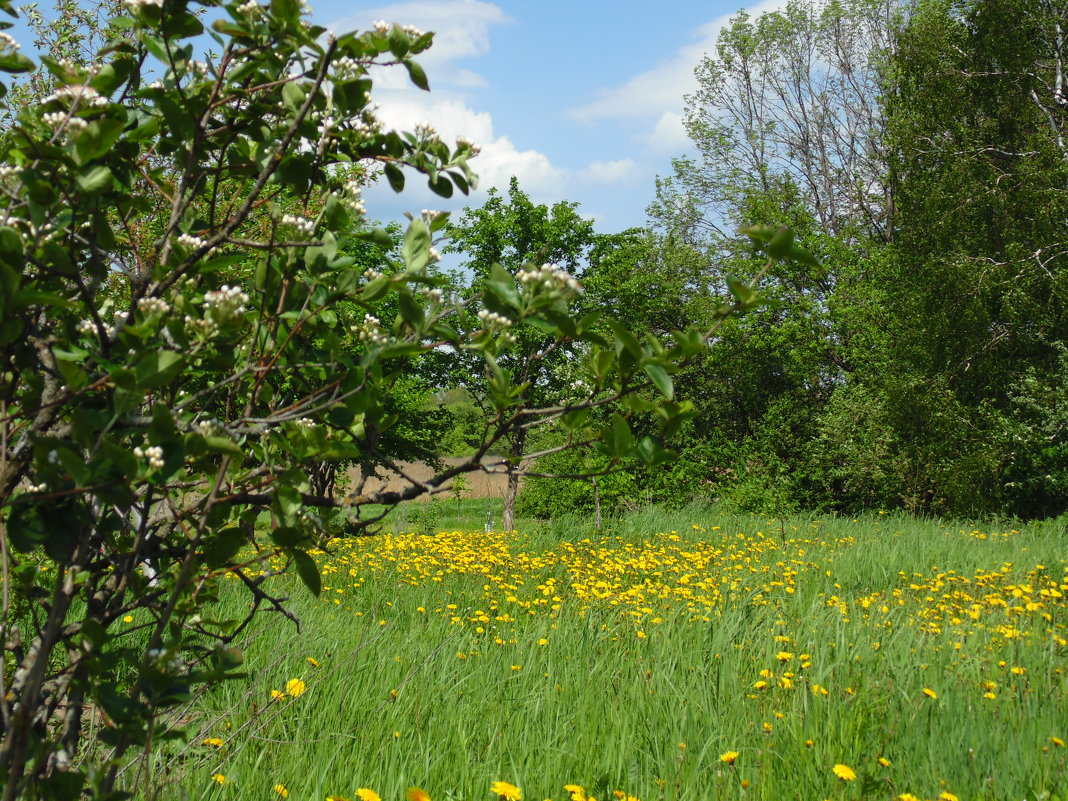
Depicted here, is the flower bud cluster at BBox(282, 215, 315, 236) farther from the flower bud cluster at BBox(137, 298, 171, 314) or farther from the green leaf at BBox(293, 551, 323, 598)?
the green leaf at BBox(293, 551, 323, 598)

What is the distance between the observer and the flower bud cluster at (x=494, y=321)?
1237 mm

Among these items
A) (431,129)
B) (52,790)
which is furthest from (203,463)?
(431,129)

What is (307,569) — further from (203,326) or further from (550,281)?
(550,281)

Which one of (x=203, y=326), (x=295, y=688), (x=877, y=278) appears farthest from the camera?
(x=877, y=278)

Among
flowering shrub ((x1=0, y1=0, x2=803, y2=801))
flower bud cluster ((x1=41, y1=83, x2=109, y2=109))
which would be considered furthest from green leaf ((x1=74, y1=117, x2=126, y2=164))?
flower bud cluster ((x1=41, y1=83, x2=109, y2=109))

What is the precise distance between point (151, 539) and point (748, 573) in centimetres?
471

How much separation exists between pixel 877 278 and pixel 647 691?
592 inches

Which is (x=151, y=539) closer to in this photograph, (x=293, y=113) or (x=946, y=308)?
(x=293, y=113)

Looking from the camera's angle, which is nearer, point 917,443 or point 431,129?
point 431,129

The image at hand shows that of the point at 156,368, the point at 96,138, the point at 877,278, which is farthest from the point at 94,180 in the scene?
the point at 877,278

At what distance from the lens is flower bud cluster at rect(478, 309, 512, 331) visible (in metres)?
1.24

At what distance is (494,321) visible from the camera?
49.2 inches

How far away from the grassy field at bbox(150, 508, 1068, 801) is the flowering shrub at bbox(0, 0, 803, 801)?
26.3 inches

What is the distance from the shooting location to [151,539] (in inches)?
58.6
